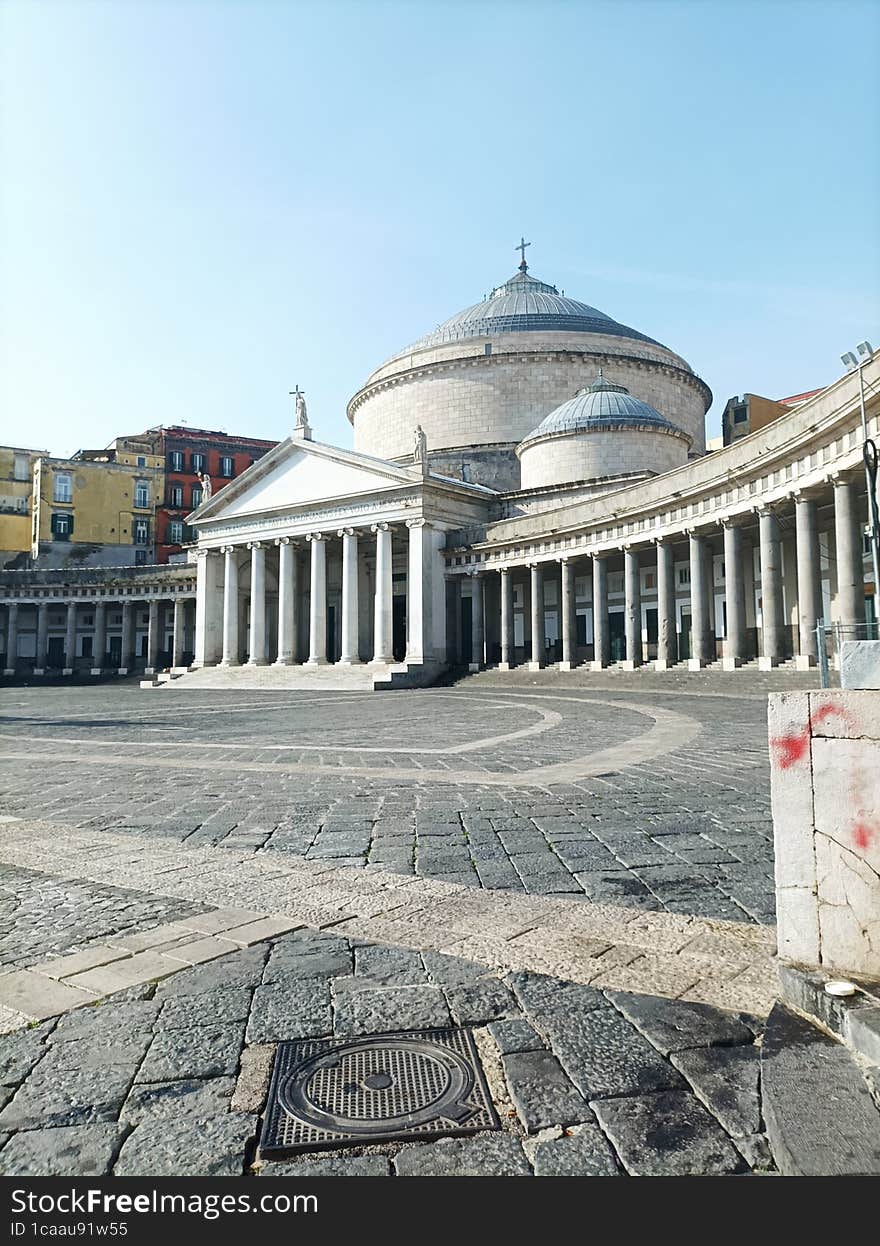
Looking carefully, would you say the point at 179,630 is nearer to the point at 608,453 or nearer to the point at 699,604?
the point at 608,453

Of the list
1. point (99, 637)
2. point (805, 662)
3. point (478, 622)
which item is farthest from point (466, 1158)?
point (99, 637)

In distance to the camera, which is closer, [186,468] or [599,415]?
[599,415]

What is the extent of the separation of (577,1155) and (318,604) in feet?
138

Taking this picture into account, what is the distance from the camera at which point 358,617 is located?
44344mm

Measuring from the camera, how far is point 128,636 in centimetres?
5522

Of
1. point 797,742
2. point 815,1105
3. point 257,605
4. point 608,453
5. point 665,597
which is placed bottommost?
point 815,1105

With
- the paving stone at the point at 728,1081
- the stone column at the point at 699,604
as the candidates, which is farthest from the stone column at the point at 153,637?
the paving stone at the point at 728,1081

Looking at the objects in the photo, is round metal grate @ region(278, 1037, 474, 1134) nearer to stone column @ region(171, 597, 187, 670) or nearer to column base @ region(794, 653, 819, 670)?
column base @ region(794, 653, 819, 670)

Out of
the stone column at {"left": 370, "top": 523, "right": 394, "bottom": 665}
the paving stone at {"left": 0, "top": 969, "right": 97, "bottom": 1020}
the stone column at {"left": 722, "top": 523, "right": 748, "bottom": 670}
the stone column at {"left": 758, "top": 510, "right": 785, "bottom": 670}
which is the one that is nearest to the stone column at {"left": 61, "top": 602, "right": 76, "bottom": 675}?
the stone column at {"left": 370, "top": 523, "right": 394, "bottom": 665}

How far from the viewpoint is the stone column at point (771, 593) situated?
2481cm

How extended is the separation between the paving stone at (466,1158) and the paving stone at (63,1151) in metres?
0.79

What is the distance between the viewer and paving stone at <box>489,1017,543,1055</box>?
2.91 meters

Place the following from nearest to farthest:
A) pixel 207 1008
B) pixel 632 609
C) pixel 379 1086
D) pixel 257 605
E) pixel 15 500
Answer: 1. pixel 379 1086
2. pixel 207 1008
3. pixel 632 609
4. pixel 257 605
5. pixel 15 500

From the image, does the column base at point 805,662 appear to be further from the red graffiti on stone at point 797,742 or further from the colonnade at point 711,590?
the red graffiti on stone at point 797,742
